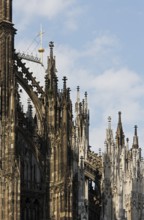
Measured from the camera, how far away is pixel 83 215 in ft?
186

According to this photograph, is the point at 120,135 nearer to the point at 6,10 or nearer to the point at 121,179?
the point at 121,179

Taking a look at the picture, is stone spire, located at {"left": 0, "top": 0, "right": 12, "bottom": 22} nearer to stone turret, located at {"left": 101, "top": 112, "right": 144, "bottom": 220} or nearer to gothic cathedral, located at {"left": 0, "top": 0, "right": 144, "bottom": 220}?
gothic cathedral, located at {"left": 0, "top": 0, "right": 144, "bottom": 220}

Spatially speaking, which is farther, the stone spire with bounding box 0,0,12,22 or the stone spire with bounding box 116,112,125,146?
the stone spire with bounding box 116,112,125,146

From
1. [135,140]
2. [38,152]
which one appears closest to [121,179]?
[135,140]

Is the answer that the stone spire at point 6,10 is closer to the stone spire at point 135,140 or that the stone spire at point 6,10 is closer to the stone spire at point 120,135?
the stone spire at point 120,135

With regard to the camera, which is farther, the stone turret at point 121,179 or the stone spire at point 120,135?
the stone spire at point 120,135

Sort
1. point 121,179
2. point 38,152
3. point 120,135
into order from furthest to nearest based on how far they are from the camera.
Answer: point 120,135, point 121,179, point 38,152

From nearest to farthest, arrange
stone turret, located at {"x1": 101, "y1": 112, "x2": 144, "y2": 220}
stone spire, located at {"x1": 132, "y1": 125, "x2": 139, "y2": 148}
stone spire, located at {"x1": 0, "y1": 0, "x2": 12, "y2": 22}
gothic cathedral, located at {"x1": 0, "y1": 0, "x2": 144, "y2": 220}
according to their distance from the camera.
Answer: gothic cathedral, located at {"x1": 0, "y1": 0, "x2": 144, "y2": 220} < stone spire, located at {"x1": 0, "y1": 0, "x2": 12, "y2": 22} < stone turret, located at {"x1": 101, "y1": 112, "x2": 144, "y2": 220} < stone spire, located at {"x1": 132, "y1": 125, "x2": 139, "y2": 148}

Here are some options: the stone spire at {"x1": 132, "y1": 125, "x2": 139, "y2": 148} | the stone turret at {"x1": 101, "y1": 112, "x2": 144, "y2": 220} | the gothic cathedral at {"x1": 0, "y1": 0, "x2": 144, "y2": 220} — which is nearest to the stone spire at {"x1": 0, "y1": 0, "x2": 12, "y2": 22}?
the gothic cathedral at {"x1": 0, "y1": 0, "x2": 144, "y2": 220}

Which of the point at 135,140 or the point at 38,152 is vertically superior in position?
the point at 135,140

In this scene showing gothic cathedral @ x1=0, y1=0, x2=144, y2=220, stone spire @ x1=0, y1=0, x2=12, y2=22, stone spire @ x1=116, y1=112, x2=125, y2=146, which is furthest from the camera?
stone spire @ x1=116, y1=112, x2=125, y2=146

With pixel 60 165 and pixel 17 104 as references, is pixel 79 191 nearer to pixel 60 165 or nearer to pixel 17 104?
pixel 60 165

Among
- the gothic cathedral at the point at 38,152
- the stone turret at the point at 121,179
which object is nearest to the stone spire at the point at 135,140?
the stone turret at the point at 121,179

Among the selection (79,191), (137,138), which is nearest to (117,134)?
(137,138)
